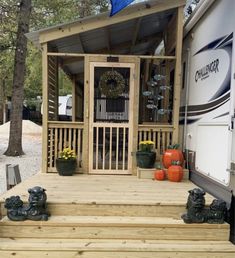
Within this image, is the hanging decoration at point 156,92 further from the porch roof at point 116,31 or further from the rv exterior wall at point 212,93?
the porch roof at point 116,31

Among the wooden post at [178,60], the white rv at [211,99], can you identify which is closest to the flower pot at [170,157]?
the white rv at [211,99]

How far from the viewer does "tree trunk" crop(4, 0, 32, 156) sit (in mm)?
9406

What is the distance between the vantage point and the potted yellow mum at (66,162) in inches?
209

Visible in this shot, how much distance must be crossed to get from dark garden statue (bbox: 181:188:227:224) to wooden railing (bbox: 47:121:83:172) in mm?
2462

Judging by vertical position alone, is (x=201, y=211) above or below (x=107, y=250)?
above

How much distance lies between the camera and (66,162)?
5.30 metres

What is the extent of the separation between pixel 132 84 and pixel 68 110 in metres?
13.3

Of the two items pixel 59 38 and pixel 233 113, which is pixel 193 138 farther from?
pixel 59 38

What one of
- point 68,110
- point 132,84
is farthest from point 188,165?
point 68,110

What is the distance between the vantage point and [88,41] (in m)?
6.37

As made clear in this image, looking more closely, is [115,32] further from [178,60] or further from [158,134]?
[158,134]

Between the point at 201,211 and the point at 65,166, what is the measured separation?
2.42 m

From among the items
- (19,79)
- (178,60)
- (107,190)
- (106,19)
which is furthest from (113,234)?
(19,79)

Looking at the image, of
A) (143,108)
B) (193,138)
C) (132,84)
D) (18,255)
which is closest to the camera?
(18,255)
